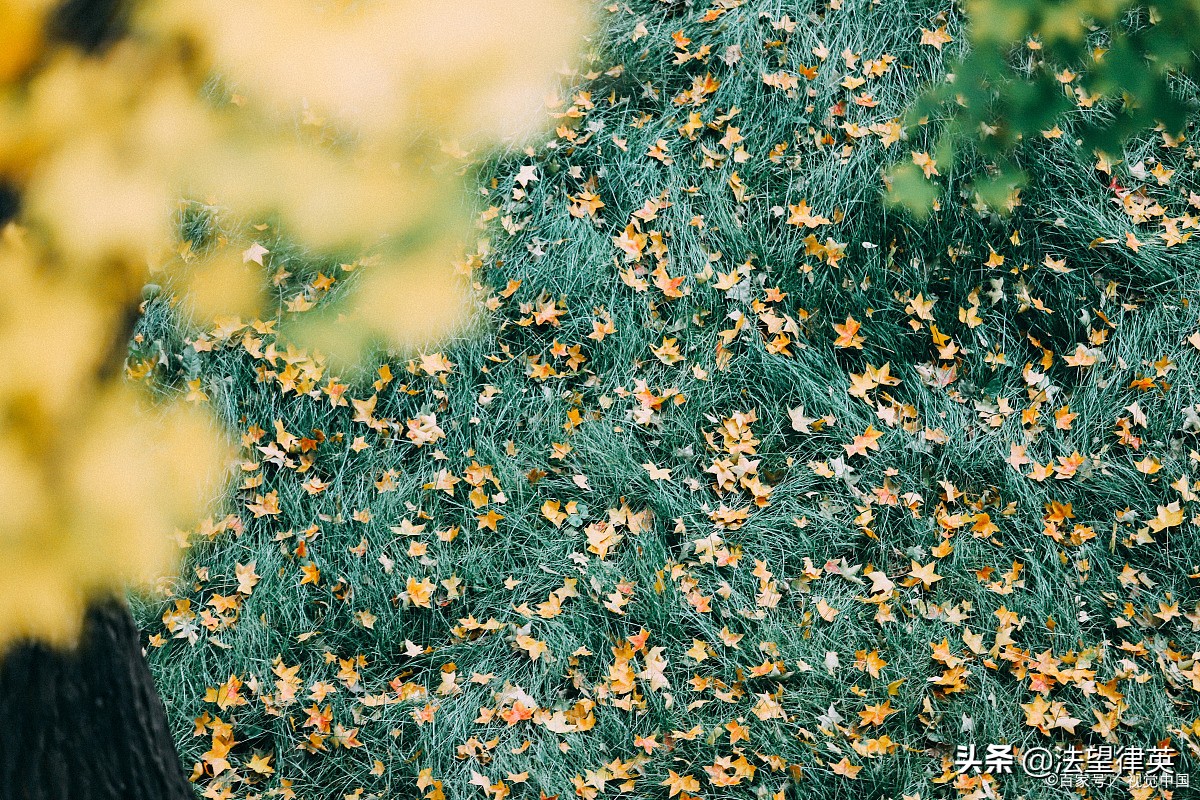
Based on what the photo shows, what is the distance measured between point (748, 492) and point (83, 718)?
2.34m

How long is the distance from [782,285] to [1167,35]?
2.43m

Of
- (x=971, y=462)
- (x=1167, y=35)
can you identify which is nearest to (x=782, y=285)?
(x=971, y=462)

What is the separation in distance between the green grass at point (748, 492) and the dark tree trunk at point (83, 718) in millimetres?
1169

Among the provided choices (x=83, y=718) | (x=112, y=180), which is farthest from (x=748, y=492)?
(x=112, y=180)

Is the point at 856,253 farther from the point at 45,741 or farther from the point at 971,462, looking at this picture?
the point at 45,741

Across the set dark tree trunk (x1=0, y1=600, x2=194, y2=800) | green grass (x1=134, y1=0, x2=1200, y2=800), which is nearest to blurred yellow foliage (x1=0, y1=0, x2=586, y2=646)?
dark tree trunk (x1=0, y1=600, x2=194, y2=800)

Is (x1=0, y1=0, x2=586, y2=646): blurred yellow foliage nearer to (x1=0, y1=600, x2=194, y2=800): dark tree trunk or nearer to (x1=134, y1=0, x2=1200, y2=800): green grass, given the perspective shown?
(x1=0, y1=600, x2=194, y2=800): dark tree trunk

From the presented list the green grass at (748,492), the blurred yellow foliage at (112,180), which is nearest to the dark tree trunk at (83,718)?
the blurred yellow foliage at (112,180)

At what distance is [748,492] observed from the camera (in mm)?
3318

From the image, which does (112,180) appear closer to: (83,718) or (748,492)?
(83,718)

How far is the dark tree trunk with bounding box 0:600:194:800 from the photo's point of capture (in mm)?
1548

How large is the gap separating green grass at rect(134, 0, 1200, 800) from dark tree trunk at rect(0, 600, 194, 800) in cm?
117

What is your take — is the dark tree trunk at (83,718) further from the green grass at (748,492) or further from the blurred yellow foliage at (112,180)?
the green grass at (748,492)

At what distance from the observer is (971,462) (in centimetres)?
328
